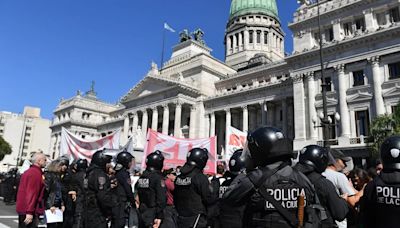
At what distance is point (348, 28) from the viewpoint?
94.6 feet

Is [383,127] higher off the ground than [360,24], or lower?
lower

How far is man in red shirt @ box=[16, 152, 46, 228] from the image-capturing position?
599 cm

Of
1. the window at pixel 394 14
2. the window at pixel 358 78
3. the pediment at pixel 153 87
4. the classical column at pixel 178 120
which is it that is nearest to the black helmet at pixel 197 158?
the window at pixel 358 78

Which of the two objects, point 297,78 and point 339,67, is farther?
point 297,78

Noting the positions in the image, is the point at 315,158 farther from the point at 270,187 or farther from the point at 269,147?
the point at 270,187

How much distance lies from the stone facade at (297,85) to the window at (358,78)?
0.08 metres

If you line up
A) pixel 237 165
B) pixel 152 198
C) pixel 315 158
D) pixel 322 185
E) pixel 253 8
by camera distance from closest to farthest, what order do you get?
pixel 322 185 < pixel 315 158 < pixel 237 165 < pixel 152 198 < pixel 253 8

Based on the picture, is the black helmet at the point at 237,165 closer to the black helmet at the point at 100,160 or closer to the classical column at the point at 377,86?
the black helmet at the point at 100,160

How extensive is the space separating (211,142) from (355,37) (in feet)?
61.1

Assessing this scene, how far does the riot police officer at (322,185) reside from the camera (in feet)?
12.4

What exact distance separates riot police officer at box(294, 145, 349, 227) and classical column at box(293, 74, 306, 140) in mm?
25112

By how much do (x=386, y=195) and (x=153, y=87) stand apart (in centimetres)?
4518

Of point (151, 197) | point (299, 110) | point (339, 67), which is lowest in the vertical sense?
point (151, 197)

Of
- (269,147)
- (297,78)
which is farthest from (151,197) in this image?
(297,78)
